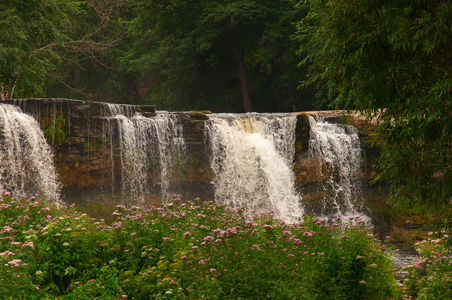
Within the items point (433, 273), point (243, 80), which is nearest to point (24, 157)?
point (433, 273)

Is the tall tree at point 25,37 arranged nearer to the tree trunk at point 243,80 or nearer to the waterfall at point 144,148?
the waterfall at point 144,148

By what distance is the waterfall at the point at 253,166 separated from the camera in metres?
17.1

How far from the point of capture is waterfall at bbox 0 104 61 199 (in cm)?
1370

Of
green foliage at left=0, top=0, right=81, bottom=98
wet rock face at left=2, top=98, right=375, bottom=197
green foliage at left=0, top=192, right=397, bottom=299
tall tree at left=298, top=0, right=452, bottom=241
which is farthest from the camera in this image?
green foliage at left=0, top=0, right=81, bottom=98

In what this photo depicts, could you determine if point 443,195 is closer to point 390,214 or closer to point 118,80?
point 390,214

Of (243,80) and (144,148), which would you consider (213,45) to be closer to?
(243,80)

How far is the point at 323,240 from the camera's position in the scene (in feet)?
20.7

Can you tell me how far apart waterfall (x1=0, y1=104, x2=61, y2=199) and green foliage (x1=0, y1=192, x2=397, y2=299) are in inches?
274

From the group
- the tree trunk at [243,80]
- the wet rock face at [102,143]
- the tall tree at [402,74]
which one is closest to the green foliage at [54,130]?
the wet rock face at [102,143]

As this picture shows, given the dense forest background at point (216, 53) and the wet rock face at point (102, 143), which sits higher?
the dense forest background at point (216, 53)

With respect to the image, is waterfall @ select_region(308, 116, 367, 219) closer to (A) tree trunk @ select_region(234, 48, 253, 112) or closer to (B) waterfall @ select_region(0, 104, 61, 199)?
(B) waterfall @ select_region(0, 104, 61, 199)

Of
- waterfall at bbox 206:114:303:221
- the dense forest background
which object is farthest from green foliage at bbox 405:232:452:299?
the dense forest background

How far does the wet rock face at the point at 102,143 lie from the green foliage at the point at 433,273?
9901 millimetres

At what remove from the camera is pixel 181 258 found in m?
5.63
